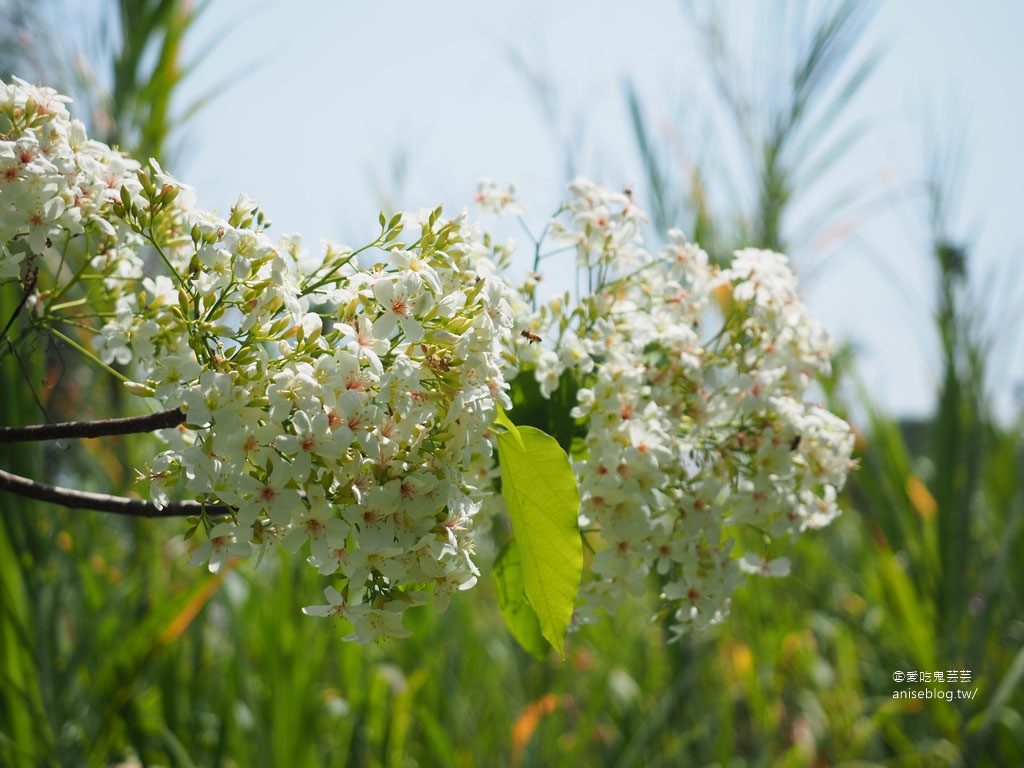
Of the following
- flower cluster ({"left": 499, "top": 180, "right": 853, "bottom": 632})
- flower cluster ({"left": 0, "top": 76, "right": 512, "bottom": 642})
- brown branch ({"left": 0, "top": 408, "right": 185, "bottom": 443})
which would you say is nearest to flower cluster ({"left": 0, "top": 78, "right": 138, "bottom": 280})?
flower cluster ({"left": 0, "top": 76, "right": 512, "bottom": 642})

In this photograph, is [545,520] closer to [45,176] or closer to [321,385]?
[321,385]

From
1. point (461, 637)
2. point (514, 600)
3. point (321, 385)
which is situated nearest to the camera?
point (321, 385)

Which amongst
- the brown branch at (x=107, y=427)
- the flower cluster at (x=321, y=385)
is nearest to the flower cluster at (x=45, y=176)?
the flower cluster at (x=321, y=385)

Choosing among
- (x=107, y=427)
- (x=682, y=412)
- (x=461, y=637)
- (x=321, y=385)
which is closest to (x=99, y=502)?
(x=107, y=427)

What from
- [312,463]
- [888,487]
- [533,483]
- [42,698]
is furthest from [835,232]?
[42,698]

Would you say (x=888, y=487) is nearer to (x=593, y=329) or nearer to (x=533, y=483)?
(x=593, y=329)

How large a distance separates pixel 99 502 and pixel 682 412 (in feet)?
1.51

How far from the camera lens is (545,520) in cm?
54

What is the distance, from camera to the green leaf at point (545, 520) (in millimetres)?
529

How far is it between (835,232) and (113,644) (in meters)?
1.75

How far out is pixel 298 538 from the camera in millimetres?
462

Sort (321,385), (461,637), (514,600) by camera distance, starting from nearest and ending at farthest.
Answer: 1. (321,385)
2. (514,600)
3. (461,637)

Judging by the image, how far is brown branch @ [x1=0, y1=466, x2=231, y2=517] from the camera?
49 cm

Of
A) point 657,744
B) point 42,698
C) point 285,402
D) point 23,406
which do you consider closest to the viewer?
point 285,402
